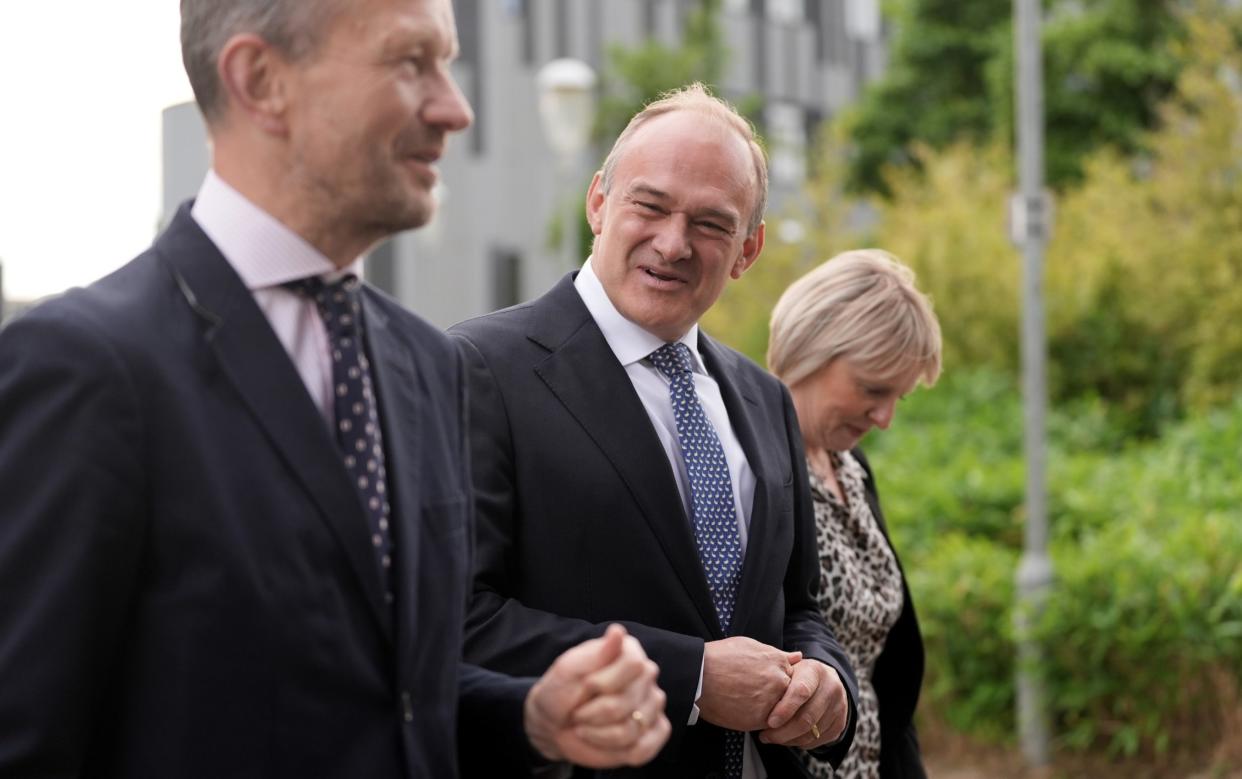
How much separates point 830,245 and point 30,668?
48.6ft

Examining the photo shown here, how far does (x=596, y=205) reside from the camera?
344cm

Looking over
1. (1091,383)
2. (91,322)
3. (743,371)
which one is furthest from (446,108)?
(1091,383)

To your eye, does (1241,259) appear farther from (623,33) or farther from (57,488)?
(623,33)

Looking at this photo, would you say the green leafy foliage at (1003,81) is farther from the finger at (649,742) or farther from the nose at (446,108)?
the finger at (649,742)

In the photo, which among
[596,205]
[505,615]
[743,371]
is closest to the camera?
[505,615]

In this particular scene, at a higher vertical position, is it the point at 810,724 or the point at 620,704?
the point at 620,704

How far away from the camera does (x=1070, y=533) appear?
9508 millimetres

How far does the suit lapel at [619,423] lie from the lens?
3.06 metres

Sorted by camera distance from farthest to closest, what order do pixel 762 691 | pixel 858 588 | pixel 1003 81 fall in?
pixel 1003 81
pixel 858 588
pixel 762 691

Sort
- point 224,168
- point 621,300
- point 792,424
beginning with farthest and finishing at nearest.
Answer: point 792,424 < point 621,300 < point 224,168

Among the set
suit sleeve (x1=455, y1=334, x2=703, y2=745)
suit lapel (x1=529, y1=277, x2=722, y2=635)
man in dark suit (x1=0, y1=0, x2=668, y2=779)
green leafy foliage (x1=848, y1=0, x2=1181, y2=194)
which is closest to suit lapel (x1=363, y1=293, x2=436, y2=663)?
man in dark suit (x1=0, y1=0, x2=668, y2=779)

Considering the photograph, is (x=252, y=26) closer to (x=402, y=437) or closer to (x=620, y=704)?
(x=402, y=437)

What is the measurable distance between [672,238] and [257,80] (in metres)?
1.33

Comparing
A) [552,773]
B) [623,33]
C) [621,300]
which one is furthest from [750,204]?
[623,33]
